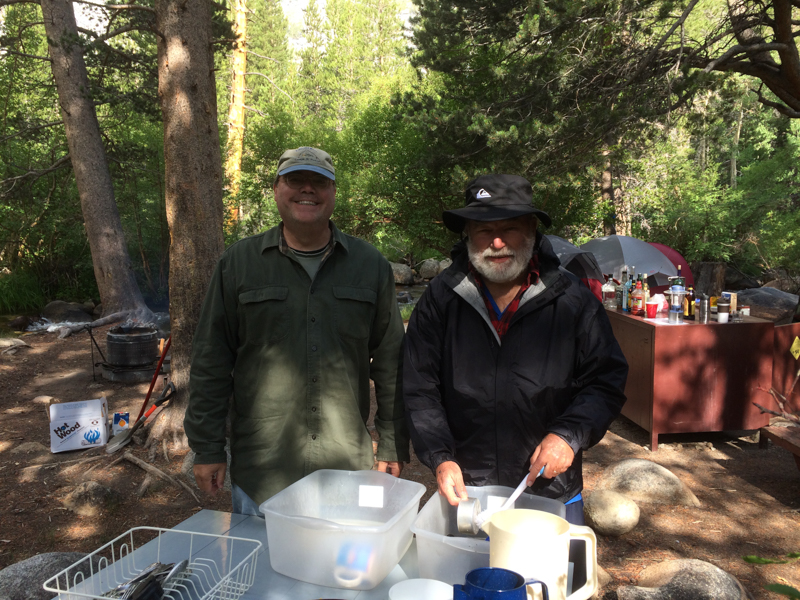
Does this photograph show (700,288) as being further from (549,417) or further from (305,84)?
(305,84)

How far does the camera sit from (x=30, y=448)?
19.5 feet

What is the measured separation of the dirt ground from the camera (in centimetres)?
405

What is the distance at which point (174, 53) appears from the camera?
5.41 metres

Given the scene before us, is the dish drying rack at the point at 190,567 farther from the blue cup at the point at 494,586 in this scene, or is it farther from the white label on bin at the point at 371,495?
the blue cup at the point at 494,586

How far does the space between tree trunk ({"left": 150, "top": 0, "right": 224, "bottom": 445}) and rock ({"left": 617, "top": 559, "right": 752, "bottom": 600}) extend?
401 centimetres

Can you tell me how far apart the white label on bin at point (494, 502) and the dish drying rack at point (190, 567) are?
629mm

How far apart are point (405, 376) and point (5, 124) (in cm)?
1564

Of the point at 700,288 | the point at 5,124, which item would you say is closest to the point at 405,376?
the point at 700,288

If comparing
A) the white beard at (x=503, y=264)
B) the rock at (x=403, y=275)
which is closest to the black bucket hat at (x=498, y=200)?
the white beard at (x=503, y=264)

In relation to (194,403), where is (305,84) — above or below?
above

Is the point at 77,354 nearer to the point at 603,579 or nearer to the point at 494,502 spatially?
the point at 603,579

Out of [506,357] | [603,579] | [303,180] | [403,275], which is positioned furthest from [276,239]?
[403,275]

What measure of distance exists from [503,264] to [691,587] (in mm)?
2101

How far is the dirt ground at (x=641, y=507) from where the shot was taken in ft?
13.3
